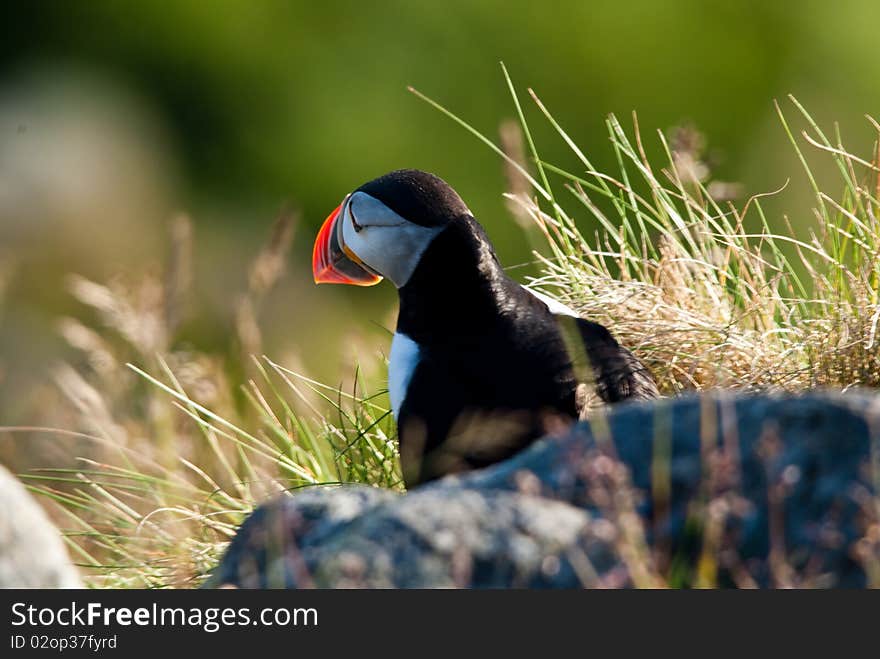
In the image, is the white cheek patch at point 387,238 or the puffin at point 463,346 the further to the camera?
the white cheek patch at point 387,238

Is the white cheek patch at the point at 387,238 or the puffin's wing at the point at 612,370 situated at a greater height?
the white cheek patch at the point at 387,238

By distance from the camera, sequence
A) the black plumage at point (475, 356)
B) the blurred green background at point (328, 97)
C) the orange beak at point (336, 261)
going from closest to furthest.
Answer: the black plumage at point (475, 356) < the orange beak at point (336, 261) < the blurred green background at point (328, 97)

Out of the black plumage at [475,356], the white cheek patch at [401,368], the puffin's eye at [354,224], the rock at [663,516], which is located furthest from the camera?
the puffin's eye at [354,224]

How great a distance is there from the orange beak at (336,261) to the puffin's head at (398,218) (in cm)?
9

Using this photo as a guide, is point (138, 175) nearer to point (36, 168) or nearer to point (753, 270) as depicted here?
point (36, 168)

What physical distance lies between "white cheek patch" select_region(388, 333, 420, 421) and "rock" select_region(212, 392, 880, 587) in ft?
3.43

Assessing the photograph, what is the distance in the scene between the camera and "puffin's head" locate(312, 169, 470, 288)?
11.0 ft

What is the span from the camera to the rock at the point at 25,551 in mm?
2244

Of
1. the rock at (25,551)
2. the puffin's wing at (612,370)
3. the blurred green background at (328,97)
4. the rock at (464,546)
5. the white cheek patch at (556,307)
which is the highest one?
the blurred green background at (328,97)

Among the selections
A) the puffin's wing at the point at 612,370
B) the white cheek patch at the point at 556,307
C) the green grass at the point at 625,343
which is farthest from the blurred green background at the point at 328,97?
the puffin's wing at the point at 612,370

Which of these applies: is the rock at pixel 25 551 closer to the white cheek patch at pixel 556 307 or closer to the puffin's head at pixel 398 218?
the puffin's head at pixel 398 218

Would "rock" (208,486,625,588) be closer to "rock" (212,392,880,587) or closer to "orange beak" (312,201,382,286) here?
"rock" (212,392,880,587)

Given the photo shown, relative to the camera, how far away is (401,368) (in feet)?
10.6

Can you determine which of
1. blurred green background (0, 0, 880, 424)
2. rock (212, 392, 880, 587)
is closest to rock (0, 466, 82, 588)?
rock (212, 392, 880, 587)
